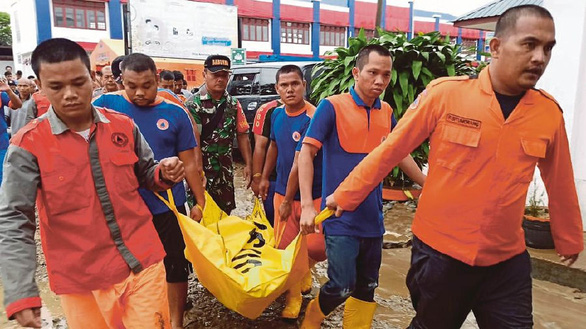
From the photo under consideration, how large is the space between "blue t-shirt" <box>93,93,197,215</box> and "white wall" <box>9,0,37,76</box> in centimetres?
2458

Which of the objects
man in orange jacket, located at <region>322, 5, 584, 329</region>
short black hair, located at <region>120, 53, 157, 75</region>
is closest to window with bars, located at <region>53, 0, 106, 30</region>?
short black hair, located at <region>120, 53, 157, 75</region>

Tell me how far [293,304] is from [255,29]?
28.6 m

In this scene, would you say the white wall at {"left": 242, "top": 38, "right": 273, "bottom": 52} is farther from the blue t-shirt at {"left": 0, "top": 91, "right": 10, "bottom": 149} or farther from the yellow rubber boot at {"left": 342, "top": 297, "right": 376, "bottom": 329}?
the yellow rubber boot at {"left": 342, "top": 297, "right": 376, "bottom": 329}

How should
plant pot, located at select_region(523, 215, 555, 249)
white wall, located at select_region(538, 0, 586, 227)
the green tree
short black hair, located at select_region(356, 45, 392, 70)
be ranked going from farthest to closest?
the green tree < white wall, located at select_region(538, 0, 586, 227) < plant pot, located at select_region(523, 215, 555, 249) < short black hair, located at select_region(356, 45, 392, 70)

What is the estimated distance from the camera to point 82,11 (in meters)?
25.7

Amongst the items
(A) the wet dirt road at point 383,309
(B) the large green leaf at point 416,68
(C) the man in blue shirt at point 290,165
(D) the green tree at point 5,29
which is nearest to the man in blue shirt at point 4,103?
(A) the wet dirt road at point 383,309

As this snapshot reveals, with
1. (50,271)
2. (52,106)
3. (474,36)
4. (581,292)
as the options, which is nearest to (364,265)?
(50,271)

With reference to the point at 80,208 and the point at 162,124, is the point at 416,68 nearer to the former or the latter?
the point at 162,124

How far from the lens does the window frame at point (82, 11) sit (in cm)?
2506

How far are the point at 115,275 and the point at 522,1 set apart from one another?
7.98m

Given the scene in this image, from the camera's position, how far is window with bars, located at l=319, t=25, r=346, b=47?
3291 centimetres

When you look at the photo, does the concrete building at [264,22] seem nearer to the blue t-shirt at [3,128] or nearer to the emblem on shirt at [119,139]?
the blue t-shirt at [3,128]

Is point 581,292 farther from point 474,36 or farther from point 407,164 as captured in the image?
point 474,36

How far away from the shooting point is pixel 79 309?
1.97 m
